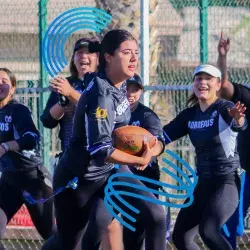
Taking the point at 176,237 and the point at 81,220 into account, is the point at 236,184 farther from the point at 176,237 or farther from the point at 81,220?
the point at 81,220

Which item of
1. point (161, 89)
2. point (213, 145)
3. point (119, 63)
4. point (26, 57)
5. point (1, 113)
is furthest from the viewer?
point (26, 57)

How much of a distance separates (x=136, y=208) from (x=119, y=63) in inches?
42.4

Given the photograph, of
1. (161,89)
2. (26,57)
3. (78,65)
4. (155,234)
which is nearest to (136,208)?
(155,234)

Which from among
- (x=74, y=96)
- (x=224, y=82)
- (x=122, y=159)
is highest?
(x=224, y=82)

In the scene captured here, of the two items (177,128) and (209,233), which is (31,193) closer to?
(177,128)

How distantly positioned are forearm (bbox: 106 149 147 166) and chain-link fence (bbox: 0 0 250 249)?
2.93 meters

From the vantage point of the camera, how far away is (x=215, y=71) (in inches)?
347

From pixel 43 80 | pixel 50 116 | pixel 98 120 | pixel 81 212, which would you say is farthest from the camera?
pixel 43 80

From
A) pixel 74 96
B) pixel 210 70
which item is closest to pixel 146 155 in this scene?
pixel 74 96

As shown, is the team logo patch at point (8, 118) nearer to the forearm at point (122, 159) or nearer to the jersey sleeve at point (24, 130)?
the jersey sleeve at point (24, 130)

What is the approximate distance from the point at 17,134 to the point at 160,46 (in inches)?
90.5

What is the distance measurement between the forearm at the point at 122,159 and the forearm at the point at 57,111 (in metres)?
1.71

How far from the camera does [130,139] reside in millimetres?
7379

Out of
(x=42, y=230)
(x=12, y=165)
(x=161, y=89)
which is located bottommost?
(x=42, y=230)
